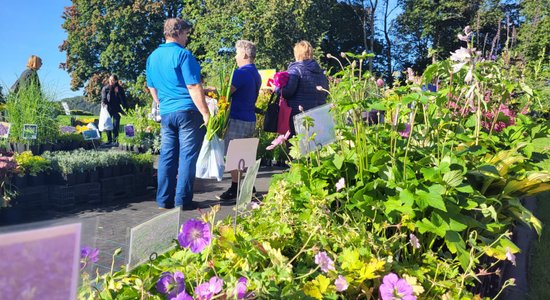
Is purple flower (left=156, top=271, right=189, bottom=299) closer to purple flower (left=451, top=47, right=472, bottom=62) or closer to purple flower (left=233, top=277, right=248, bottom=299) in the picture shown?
purple flower (left=233, top=277, right=248, bottom=299)

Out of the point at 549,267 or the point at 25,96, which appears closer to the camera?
the point at 549,267

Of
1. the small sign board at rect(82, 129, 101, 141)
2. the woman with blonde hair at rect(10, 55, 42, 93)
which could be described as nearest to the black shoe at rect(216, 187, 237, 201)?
the small sign board at rect(82, 129, 101, 141)

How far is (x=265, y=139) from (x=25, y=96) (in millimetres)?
3849

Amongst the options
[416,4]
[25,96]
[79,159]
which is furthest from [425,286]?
[416,4]

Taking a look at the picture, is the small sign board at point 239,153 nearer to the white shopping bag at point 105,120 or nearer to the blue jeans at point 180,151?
the blue jeans at point 180,151

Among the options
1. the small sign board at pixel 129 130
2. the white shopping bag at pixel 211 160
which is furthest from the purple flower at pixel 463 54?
the small sign board at pixel 129 130

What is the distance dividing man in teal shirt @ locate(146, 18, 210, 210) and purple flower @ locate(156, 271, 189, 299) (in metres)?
2.99

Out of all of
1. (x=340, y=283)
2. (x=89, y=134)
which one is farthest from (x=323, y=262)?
(x=89, y=134)

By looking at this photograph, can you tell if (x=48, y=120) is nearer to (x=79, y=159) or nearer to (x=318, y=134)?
(x=79, y=159)

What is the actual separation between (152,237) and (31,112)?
591 cm

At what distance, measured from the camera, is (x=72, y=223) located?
617 millimetres

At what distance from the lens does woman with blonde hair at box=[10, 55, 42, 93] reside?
6.73 meters

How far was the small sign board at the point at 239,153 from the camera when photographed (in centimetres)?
193

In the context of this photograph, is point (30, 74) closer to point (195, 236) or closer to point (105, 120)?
point (105, 120)
